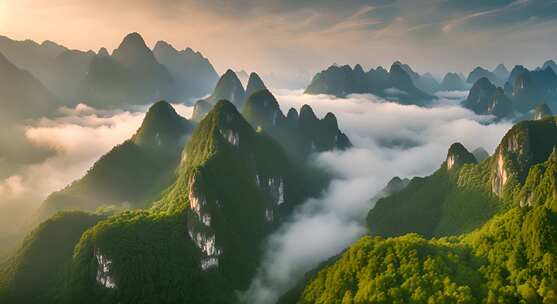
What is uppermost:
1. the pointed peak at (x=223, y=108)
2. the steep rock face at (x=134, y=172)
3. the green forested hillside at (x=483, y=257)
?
the pointed peak at (x=223, y=108)

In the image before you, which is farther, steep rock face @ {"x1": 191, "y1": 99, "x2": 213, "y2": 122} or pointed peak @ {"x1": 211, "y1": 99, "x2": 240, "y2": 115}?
steep rock face @ {"x1": 191, "y1": 99, "x2": 213, "y2": 122}

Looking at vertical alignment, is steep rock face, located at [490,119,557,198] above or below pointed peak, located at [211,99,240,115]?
below

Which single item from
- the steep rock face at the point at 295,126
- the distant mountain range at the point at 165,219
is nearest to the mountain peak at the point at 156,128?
the distant mountain range at the point at 165,219

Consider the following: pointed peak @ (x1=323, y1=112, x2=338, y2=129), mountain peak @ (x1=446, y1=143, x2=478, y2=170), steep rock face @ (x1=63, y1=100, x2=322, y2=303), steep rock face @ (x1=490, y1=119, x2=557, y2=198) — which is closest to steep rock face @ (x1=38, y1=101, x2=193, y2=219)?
steep rock face @ (x1=63, y1=100, x2=322, y2=303)

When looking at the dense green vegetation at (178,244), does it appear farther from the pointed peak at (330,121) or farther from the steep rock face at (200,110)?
the steep rock face at (200,110)

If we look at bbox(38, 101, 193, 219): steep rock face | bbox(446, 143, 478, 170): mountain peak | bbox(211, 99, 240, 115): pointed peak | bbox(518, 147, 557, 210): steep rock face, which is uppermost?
bbox(211, 99, 240, 115): pointed peak

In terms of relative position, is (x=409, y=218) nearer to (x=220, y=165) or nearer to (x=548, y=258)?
(x=220, y=165)

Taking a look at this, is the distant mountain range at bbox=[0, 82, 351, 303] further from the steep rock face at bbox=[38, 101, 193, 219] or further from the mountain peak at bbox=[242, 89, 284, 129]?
the mountain peak at bbox=[242, 89, 284, 129]
